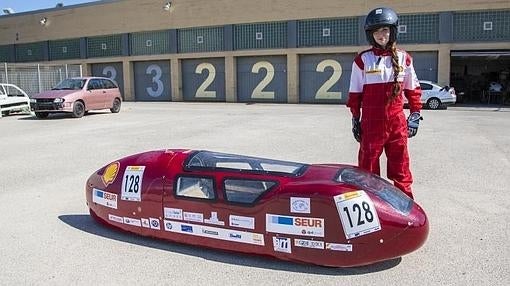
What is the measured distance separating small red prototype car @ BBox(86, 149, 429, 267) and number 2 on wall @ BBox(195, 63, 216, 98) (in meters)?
28.4

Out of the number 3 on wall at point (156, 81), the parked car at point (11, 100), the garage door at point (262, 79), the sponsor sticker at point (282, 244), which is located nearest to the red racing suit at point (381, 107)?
the sponsor sticker at point (282, 244)

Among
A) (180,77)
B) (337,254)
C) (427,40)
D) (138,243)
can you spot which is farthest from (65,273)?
(180,77)

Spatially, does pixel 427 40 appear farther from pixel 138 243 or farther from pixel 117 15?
Result: pixel 138 243

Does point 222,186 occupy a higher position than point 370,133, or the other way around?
point 370,133

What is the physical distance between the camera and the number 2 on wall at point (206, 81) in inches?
1297

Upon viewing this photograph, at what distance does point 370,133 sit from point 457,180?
9.50ft

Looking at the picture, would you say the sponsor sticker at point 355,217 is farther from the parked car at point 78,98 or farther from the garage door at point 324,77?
the garage door at point 324,77

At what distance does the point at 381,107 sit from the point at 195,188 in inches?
75.7

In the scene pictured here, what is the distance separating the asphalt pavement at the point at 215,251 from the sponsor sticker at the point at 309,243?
21cm

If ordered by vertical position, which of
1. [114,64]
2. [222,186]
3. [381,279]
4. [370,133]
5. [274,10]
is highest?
[274,10]

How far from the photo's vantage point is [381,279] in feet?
12.5

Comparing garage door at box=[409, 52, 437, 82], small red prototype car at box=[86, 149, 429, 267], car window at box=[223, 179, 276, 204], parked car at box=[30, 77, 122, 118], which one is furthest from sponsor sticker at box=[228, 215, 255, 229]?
garage door at box=[409, 52, 437, 82]

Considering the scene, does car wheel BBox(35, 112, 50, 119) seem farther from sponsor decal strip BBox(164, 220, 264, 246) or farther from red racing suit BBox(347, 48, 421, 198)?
red racing suit BBox(347, 48, 421, 198)

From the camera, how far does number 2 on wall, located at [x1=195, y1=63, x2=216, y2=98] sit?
3294cm
